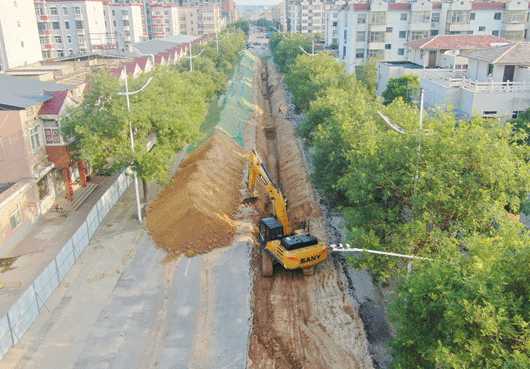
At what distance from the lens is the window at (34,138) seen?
29297mm

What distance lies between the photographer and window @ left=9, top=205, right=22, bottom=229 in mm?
27172

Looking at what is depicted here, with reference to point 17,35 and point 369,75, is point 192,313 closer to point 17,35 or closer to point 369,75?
point 369,75

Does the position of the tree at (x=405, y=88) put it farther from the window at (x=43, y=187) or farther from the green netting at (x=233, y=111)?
the window at (x=43, y=187)

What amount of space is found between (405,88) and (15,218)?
33.4 m

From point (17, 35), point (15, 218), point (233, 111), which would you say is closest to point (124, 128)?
point (15, 218)

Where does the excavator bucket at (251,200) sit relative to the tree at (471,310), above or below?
below

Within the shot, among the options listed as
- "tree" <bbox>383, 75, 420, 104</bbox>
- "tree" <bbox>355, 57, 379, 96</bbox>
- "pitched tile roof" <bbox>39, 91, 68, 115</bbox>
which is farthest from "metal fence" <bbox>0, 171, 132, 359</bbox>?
"tree" <bbox>355, 57, 379, 96</bbox>

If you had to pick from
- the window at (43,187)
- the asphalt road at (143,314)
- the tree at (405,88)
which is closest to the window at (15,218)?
the window at (43,187)

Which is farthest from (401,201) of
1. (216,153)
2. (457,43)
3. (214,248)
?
(457,43)

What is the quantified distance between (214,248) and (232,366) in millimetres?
9333

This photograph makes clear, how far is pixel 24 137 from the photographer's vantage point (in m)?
28.4

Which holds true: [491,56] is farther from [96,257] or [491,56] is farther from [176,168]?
[96,257]

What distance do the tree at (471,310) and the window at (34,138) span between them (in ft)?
83.1

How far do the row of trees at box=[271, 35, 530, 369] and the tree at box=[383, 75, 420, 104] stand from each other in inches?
602
